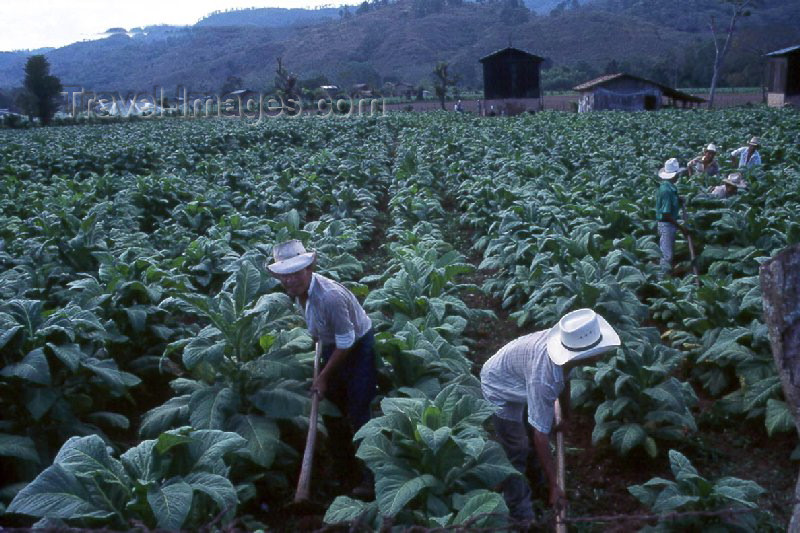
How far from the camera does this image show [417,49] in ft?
470

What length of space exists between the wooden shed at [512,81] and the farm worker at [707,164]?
42.6 metres

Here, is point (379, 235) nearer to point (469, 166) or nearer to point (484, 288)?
point (484, 288)

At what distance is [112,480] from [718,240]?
8545mm

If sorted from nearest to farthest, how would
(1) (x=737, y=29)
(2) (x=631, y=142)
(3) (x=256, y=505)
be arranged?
(3) (x=256, y=505) → (2) (x=631, y=142) → (1) (x=737, y=29)

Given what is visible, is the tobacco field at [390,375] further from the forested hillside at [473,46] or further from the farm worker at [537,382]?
the forested hillside at [473,46]

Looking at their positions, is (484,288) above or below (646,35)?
below

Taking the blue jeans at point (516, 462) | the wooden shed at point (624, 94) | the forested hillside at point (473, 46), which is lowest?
the blue jeans at point (516, 462)

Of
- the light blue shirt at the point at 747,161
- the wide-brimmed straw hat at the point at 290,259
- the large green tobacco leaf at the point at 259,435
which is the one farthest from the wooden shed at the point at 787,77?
the large green tobacco leaf at the point at 259,435

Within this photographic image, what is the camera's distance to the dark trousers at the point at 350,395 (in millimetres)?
4820

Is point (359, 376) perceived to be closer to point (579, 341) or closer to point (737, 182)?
point (579, 341)

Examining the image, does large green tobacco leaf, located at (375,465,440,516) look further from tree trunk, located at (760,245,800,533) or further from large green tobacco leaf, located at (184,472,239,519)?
tree trunk, located at (760,245,800,533)

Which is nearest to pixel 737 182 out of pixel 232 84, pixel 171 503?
Answer: pixel 171 503

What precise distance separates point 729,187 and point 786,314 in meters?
10.4

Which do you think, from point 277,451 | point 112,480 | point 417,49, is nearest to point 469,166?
point 277,451
